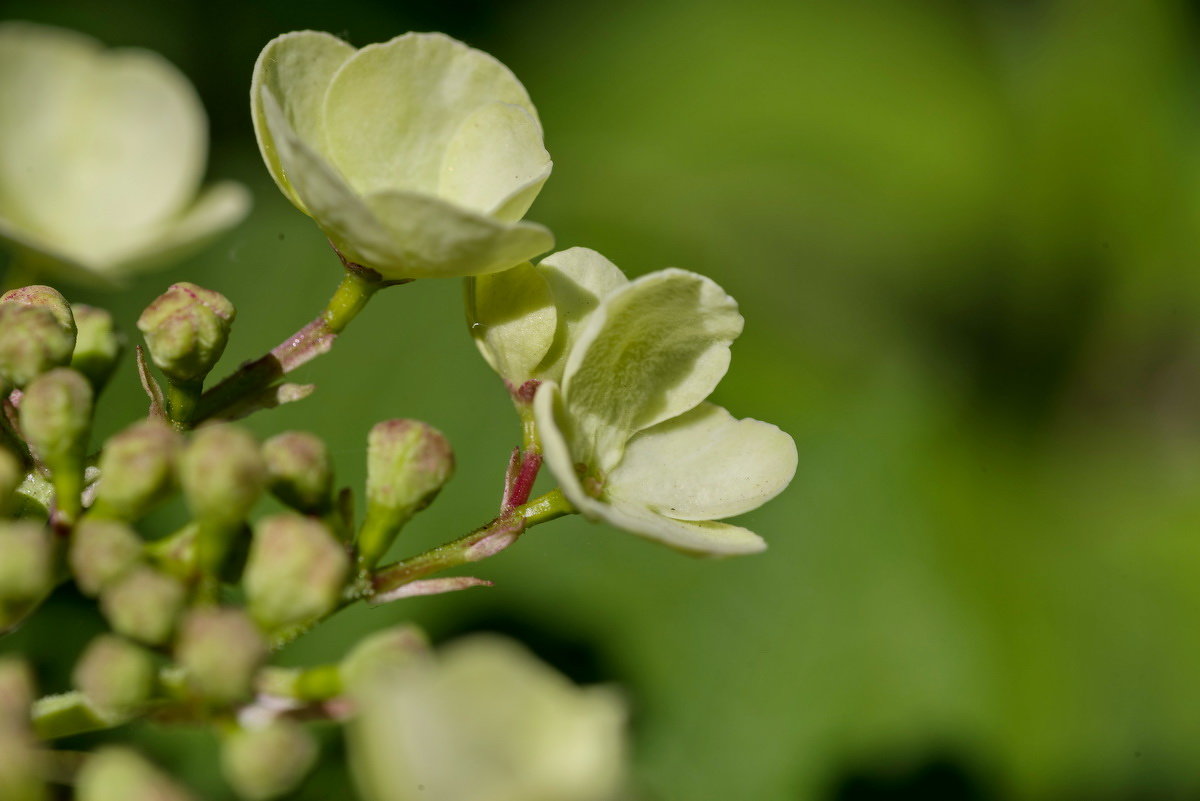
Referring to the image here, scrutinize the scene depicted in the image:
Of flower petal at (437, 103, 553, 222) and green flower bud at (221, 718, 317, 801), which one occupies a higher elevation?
flower petal at (437, 103, 553, 222)

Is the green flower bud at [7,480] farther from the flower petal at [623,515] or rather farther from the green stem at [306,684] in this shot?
the flower petal at [623,515]

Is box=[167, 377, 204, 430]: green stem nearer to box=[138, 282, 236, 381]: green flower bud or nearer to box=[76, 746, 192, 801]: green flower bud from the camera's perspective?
box=[138, 282, 236, 381]: green flower bud

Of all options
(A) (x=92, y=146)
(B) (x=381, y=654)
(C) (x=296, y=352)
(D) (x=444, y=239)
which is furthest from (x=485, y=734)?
(A) (x=92, y=146)

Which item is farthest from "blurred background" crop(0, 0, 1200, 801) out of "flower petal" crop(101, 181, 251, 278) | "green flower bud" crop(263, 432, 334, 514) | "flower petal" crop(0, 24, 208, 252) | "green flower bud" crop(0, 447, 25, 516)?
"green flower bud" crop(0, 447, 25, 516)

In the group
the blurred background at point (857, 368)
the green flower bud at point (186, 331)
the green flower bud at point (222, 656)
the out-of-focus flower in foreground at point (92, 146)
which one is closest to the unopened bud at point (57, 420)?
the green flower bud at point (186, 331)

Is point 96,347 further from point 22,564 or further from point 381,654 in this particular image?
point 381,654

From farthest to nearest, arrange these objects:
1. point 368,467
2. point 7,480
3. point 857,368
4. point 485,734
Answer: point 857,368 → point 368,467 → point 7,480 → point 485,734

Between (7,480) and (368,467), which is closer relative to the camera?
(7,480)
